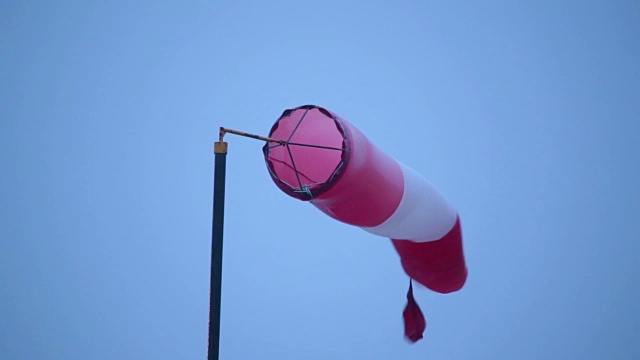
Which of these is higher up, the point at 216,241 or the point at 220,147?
the point at 220,147

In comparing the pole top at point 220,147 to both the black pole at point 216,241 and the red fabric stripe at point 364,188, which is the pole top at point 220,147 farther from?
the red fabric stripe at point 364,188

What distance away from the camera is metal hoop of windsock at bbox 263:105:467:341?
4.25ft

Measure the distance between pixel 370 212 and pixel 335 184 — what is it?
22cm

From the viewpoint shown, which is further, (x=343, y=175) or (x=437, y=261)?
(x=437, y=261)

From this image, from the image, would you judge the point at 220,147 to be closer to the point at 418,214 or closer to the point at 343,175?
the point at 343,175

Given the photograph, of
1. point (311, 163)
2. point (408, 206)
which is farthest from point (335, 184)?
point (408, 206)

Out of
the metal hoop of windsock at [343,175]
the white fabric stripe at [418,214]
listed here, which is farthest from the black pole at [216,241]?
the white fabric stripe at [418,214]

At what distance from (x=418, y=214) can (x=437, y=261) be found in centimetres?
51

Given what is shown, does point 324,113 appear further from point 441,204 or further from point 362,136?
point 441,204

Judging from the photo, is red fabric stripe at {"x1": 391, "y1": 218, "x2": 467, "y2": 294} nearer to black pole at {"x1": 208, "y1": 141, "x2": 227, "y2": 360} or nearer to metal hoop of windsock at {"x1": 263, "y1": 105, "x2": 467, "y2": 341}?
metal hoop of windsock at {"x1": 263, "y1": 105, "x2": 467, "y2": 341}

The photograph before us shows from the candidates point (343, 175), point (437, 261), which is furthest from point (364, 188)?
point (437, 261)

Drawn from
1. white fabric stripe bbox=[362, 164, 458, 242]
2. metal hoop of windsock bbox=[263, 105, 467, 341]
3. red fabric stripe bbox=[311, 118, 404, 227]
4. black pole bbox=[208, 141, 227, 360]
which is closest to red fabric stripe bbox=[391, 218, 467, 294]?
white fabric stripe bbox=[362, 164, 458, 242]

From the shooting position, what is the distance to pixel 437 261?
2100mm

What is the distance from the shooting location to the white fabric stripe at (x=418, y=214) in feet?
5.20
